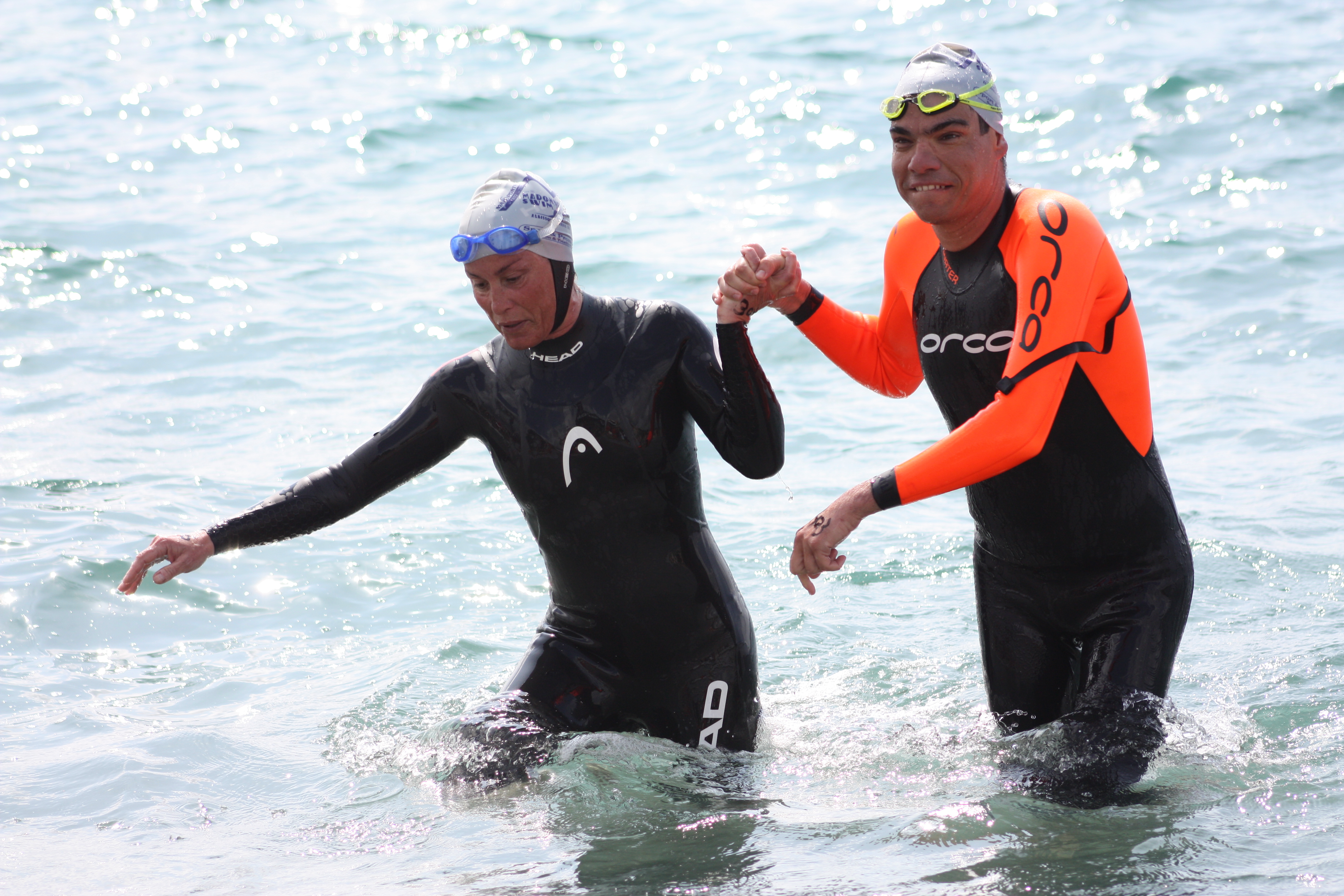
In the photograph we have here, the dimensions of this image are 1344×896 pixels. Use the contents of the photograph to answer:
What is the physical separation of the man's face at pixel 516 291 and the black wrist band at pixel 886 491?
1135mm

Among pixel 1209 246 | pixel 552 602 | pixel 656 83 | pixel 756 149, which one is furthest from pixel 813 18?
pixel 552 602

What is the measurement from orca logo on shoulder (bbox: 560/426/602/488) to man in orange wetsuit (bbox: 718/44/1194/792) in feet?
2.17

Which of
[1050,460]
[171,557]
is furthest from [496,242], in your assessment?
[1050,460]

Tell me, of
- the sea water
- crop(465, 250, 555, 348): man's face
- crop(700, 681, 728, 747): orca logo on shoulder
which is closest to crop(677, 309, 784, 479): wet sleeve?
crop(465, 250, 555, 348): man's face

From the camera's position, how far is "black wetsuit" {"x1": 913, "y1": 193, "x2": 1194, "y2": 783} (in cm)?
421

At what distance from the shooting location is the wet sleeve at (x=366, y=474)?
4.52 m

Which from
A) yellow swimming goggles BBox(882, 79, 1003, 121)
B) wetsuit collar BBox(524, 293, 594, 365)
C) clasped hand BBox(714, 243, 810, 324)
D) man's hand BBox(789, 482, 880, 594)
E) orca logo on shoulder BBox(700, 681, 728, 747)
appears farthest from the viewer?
orca logo on shoulder BBox(700, 681, 728, 747)

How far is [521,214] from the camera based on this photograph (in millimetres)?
4262

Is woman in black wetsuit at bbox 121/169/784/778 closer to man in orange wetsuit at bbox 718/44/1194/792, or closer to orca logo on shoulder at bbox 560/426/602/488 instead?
orca logo on shoulder at bbox 560/426/602/488

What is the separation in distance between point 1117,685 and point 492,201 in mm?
2341

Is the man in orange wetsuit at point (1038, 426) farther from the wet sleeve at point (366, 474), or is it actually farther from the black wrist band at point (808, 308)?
the wet sleeve at point (366, 474)

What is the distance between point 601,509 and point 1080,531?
57.7 inches

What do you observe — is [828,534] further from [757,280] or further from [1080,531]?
[1080,531]

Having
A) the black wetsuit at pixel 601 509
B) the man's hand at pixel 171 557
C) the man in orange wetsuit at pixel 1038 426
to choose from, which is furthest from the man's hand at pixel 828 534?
the man's hand at pixel 171 557
